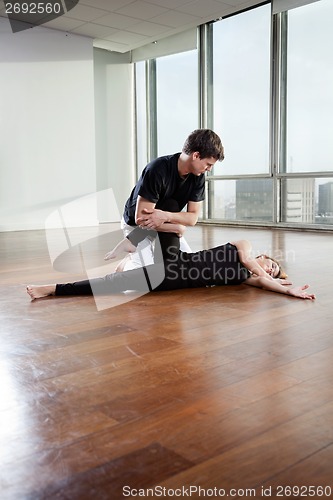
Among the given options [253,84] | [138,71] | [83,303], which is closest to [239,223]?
[253,84]

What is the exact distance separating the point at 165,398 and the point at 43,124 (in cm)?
705

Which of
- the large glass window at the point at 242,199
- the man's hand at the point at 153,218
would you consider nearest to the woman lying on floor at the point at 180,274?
the man's hand at the point at 153,218

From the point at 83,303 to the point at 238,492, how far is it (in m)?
1.70

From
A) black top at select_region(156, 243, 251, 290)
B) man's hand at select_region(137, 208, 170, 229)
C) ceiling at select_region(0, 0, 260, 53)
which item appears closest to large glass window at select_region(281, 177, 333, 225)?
ceiling at select_region(0, 0, 260, 53)

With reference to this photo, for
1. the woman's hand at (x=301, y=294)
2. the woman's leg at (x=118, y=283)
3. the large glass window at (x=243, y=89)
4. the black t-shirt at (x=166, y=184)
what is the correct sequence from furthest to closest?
the large glass window at (x=243, y=89) → the black t-shirt at (x=166, y=184) → the woman's leg at (x=118, y=283) → the woman's hand at (x=301, y=294)

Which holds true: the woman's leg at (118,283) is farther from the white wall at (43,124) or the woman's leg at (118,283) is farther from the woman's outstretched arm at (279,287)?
the white wall at (43,124)

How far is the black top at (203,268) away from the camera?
273cm

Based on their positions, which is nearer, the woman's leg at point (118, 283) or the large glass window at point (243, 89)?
the woman's leg at point (118, 283)

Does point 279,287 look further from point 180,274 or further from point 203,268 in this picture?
point 180,274

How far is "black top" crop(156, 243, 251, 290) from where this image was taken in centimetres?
273

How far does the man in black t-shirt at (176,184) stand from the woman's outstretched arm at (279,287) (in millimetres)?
482

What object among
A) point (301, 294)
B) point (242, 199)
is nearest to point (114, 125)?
point (242, 199)

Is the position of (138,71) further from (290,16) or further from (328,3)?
(328,3)

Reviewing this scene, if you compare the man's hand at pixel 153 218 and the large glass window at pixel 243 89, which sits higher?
the large glass window at pixel 243 89
